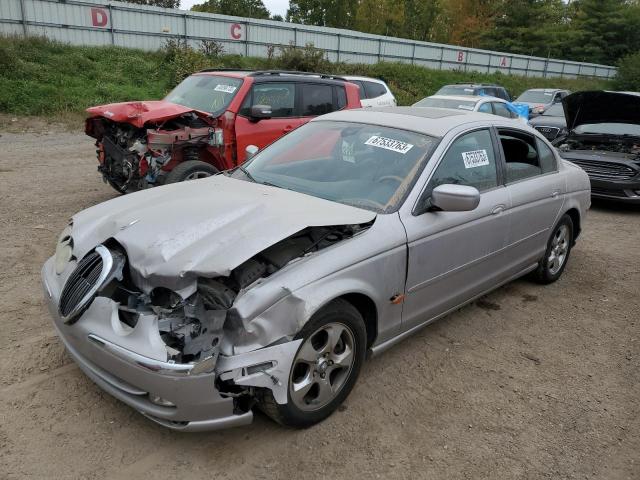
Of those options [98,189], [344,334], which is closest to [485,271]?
[344,334]

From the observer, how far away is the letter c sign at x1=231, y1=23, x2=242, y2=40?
2334 cm

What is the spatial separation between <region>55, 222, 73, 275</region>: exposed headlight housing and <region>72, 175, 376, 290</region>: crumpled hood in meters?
0.07

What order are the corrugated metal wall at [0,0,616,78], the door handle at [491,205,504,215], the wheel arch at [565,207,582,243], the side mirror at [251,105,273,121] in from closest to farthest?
the door handle at [491,205,504,215], the wheel arch at [565,207,582,243], the side mirror at [251,105,273,121], the corrugated metal wall at [0,0,616,78]

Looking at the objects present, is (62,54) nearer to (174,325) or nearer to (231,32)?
(231,32)

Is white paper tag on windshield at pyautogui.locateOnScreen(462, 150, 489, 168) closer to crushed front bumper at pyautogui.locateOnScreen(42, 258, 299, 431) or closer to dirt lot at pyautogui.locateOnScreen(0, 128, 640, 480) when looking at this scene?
dirt lot at pyautogui.locateOnScreen(0, 128, 640, 480)

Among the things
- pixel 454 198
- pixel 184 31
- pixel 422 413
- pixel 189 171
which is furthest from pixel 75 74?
pixel 422 413

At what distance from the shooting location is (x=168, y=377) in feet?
8.00

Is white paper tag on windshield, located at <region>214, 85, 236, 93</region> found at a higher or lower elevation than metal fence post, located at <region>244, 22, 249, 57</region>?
lower

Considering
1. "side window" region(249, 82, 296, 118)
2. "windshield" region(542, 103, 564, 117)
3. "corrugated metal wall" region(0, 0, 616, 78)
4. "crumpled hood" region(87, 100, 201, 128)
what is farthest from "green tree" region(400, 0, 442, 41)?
"crumpled hood" region(87, 100, 201, 128)

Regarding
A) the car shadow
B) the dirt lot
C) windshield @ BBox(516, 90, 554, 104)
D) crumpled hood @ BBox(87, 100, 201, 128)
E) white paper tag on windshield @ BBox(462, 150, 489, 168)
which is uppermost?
white paper tag on windshield @ BBox(462, 150, 489, 168)

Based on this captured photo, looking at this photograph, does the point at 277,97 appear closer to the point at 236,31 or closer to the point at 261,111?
the point at 261,111

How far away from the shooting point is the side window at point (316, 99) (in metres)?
7.80

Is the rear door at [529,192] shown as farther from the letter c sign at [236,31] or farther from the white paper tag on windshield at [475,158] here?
the letter c sign at [236,31]

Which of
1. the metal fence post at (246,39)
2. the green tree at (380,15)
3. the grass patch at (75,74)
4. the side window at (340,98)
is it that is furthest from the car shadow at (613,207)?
the green tree at (380,15)
